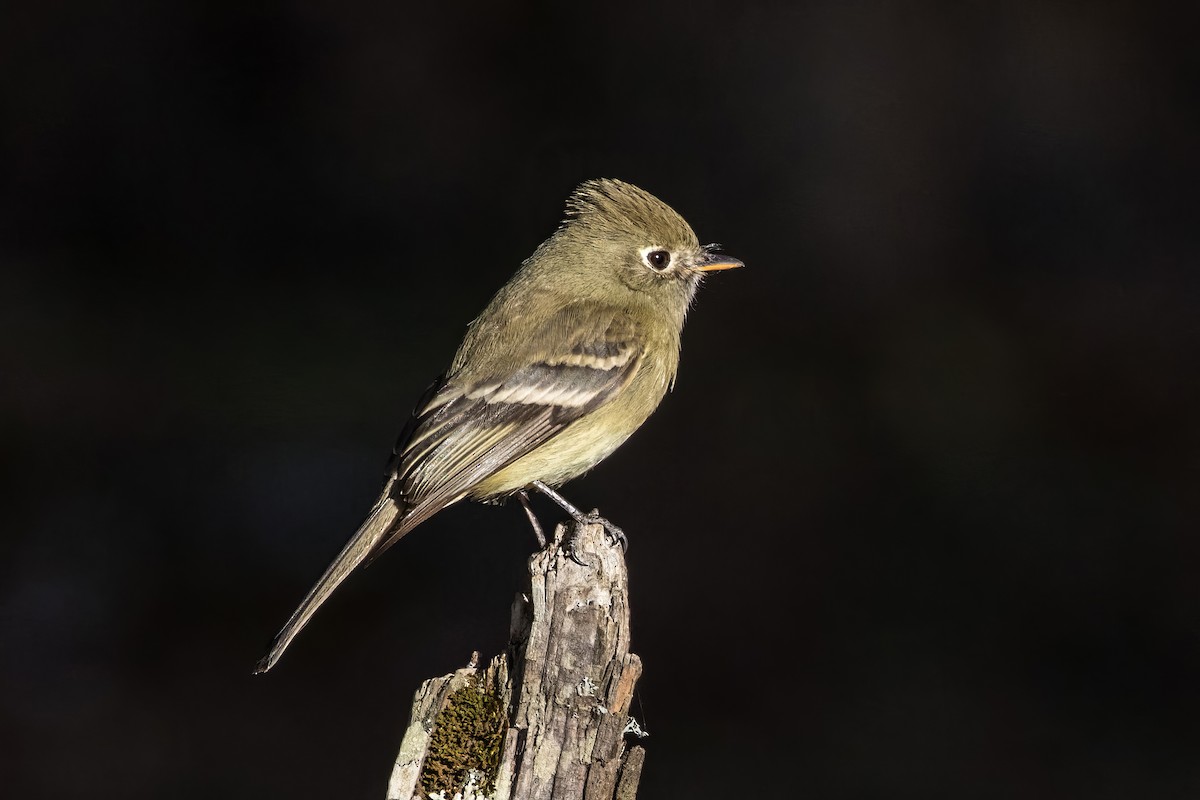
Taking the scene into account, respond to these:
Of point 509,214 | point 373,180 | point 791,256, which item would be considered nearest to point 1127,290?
point 791,256

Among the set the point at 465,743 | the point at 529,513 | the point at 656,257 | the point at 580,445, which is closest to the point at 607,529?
the point at 580,445

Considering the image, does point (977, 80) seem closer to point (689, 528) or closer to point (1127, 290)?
point (1127, 290)

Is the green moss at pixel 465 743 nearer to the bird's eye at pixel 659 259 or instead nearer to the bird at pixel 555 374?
the bird at pixel 555 374

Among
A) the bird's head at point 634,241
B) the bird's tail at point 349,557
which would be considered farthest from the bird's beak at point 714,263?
the bird's tail at point 349,557

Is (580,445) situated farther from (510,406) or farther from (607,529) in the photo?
(607,529)

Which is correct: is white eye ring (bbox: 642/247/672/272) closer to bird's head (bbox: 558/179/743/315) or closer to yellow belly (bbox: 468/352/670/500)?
bird's head (bbox: 558/179/743/315)

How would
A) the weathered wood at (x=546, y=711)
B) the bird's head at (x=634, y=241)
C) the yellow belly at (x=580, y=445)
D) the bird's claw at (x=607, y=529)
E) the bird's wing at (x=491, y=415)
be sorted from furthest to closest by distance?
the bird's head at (x=634, y=241) < the yellow belly at (x=580, y=445) < the bird's wing at (x=491, y=415) < the bird's claw at (x=607, y=529) < the weathered wood at (x=546, y=711)

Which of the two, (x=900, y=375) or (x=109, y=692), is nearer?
(x=109, y=692)
